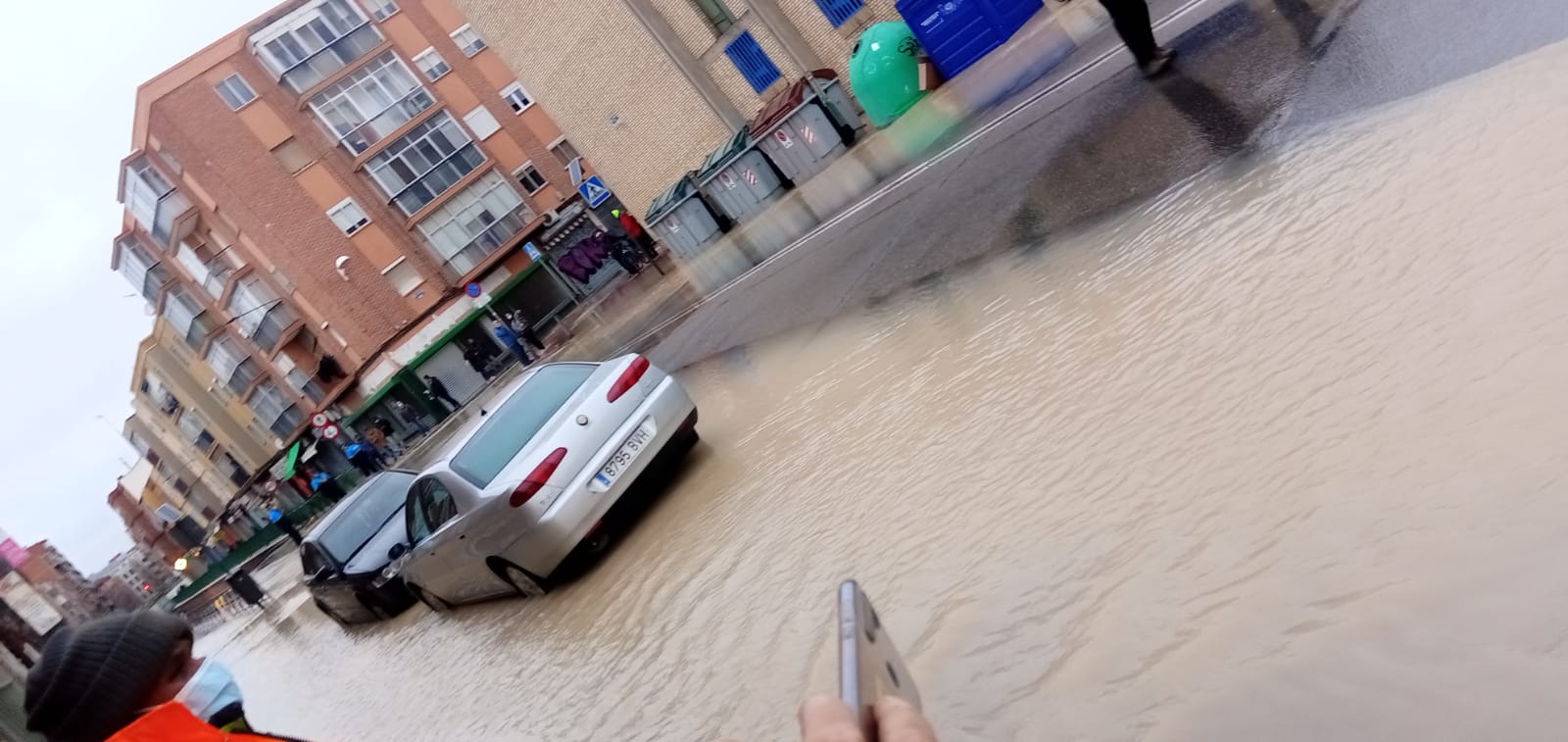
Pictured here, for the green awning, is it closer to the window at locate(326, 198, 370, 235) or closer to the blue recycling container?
the window at locate(326, 198, 370, 235)

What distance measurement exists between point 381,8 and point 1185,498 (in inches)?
2236

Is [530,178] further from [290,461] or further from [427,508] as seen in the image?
[427,508]

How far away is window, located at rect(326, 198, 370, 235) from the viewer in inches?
1957

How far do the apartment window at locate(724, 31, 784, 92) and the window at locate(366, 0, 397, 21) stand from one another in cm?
3228

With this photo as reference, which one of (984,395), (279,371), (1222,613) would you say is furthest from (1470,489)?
(279,371)

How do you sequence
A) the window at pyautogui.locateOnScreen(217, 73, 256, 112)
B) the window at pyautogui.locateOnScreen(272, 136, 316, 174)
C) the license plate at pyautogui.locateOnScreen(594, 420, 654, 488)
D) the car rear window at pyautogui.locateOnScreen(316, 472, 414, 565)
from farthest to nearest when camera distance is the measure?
the window at pyautogui.locateOnScreen(272, 136, 316, 174) → the window at pyautogui.locateOnScreen(217, 73, 256, 112) → the car rear window at pyautogui.locateOnScreen(316, 472, 414, 565) → the license plate at pyautogui.locateOnScreen(594, 420, 654, 488)

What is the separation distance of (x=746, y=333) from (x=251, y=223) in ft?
140

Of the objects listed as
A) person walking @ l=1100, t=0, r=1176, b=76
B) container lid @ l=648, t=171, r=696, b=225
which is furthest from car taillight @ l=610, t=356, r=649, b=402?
container lid @ l=648, t=171, r=696, b=225

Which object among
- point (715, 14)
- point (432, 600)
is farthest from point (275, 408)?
point (432, 600)

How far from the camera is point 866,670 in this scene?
5.23 feet

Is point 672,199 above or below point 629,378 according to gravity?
above

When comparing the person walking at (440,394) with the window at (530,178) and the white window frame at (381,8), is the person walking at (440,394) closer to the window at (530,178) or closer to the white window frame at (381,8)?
the window at (530,178)

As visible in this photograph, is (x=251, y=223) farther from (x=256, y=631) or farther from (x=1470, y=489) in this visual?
(x=1470, y=489)

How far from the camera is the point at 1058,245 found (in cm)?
798
